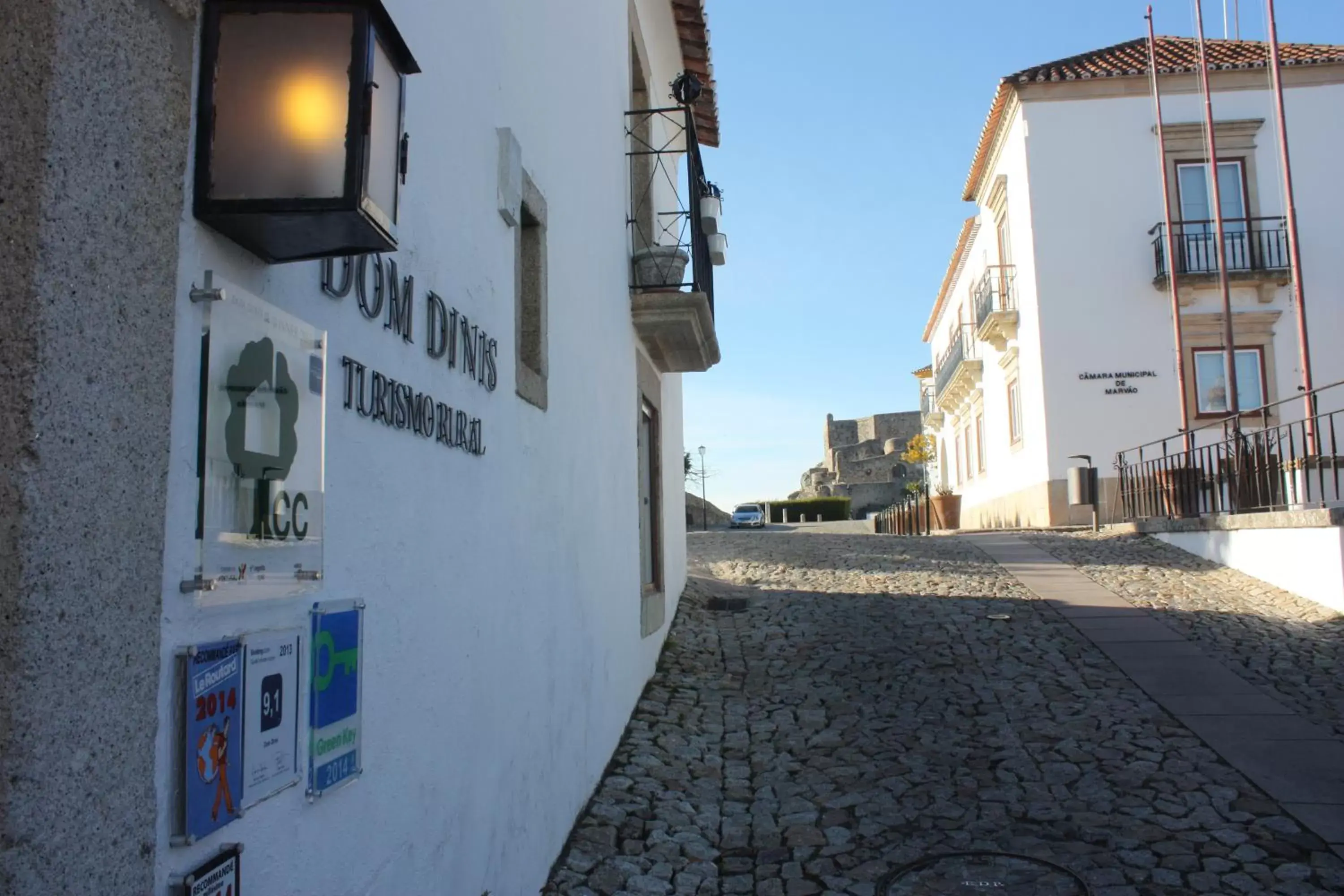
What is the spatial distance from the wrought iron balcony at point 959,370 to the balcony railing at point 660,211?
16561 millimetres

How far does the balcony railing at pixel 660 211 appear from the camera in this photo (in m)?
7.73

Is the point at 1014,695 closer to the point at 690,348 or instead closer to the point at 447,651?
the point at 690,348

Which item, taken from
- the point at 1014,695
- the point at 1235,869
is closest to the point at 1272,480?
the point at 1014,695

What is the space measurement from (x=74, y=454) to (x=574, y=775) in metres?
3.77

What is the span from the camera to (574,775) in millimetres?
5016

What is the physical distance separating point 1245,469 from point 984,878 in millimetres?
8513

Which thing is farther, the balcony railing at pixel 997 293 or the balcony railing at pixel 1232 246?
the balcony railing at pixel 997 293

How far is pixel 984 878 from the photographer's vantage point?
178 inches

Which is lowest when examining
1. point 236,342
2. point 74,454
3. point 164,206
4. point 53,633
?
point 53,633

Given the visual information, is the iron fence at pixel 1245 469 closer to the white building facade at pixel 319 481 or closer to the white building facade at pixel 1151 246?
the white building facade at pixel 1151 246

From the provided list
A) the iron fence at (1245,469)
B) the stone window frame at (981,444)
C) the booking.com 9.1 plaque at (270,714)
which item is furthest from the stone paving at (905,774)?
the stone window frame at (981,444)

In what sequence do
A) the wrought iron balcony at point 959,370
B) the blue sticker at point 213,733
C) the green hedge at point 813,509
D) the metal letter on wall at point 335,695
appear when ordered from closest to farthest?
the blue sticker at point 213,733
the metal letter on wall at point 335,695
the wrought iron balcony at point 959,370
the green hedge at point 813,509

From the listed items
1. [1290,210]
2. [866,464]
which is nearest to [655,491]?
[1290,210]

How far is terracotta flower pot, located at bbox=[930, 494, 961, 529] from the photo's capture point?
22.0 m
